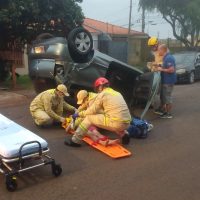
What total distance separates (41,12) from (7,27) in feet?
4.66

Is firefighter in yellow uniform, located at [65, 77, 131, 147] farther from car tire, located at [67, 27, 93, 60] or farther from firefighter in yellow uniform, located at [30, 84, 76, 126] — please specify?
car tire, located at [67, 27, 93, 60]

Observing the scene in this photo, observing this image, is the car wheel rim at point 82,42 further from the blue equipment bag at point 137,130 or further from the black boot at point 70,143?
the black boot at point 70,143

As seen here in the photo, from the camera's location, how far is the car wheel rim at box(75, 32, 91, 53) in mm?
9375

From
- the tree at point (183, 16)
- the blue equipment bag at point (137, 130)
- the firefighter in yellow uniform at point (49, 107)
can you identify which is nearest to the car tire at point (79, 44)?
the firefighter in yellow uniform at point (49, 107)

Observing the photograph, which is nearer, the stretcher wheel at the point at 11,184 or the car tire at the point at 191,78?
the stretcher wheel at the point at 11,184

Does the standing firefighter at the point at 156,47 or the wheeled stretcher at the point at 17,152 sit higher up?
the standing firefighter at the point at 156,47

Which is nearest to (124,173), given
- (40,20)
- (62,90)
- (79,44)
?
(62,90)

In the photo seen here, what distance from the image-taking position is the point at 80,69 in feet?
29.7

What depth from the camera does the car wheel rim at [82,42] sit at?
9375mm

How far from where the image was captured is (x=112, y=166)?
19.3ft

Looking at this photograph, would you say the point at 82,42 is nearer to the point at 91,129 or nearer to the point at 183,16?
the point at 91,129

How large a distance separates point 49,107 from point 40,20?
7512 millimetres

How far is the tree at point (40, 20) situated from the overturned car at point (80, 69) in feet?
14.4

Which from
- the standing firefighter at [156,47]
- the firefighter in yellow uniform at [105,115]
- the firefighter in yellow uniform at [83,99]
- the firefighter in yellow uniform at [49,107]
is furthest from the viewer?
the standing firefighter at [156,47]
